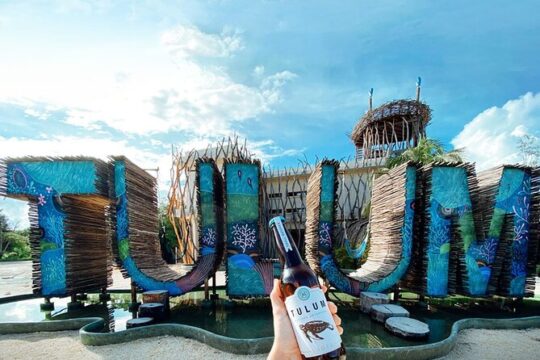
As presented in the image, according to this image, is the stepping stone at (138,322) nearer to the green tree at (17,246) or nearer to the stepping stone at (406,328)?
the stepping stone at (406,328)

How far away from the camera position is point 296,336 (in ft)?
6.17

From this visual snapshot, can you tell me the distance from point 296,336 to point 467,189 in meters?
7.01

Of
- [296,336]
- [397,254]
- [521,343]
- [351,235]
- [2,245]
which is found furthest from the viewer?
[2,245]

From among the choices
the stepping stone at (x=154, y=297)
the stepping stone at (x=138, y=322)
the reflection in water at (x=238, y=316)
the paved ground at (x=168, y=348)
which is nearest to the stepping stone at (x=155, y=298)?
the stepping stone at (x=154, y=297)

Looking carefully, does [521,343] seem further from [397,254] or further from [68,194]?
[68,194]

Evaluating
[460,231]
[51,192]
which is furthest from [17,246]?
[460,231]

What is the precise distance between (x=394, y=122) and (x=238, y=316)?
1939 centimetres

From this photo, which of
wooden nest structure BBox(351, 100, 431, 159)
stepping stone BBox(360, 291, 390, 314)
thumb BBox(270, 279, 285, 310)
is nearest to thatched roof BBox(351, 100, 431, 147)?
wooden nest structure BBox(351, 100, 431, 159)

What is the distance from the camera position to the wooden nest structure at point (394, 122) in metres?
19.3

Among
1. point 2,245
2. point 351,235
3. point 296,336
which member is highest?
point 296,336

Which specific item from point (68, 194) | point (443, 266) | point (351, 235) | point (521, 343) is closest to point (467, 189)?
point (443, 266)

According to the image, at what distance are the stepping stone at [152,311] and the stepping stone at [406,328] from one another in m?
4.78

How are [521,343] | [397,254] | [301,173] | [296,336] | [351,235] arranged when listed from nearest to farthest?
[296,336] → [521,343] → [397,254] → [351,235] → [301,173]

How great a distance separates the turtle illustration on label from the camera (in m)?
1.80
